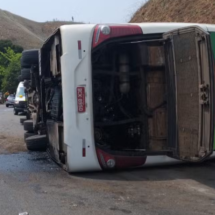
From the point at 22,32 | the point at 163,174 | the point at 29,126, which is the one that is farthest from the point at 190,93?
the point at 22,32

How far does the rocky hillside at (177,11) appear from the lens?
19.3 metres

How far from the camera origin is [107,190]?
7129mm

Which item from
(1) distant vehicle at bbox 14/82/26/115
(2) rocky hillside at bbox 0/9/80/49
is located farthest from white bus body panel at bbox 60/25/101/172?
(2) rocky hillside at bbox 0/9/80/49

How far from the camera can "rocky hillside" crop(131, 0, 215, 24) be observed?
63.3 feet

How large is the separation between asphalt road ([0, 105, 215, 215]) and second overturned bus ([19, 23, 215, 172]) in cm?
26

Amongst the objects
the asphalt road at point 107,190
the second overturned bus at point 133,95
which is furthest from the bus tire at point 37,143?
the second overturned bus at point 133,95

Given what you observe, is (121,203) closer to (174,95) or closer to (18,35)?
(174,95)

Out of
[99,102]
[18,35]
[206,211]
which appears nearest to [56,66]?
[99,102]

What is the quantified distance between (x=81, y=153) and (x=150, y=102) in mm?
1432

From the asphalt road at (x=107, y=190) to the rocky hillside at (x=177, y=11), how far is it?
11054 millimetres

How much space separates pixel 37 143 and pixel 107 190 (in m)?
3.62

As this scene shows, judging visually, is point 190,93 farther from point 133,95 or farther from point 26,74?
point 26,74

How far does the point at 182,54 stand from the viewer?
7.58 meters

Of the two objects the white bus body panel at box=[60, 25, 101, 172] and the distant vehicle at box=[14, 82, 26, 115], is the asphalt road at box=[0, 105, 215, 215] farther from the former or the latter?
the distant vehicle at box=[14, 82, 26, 115]
